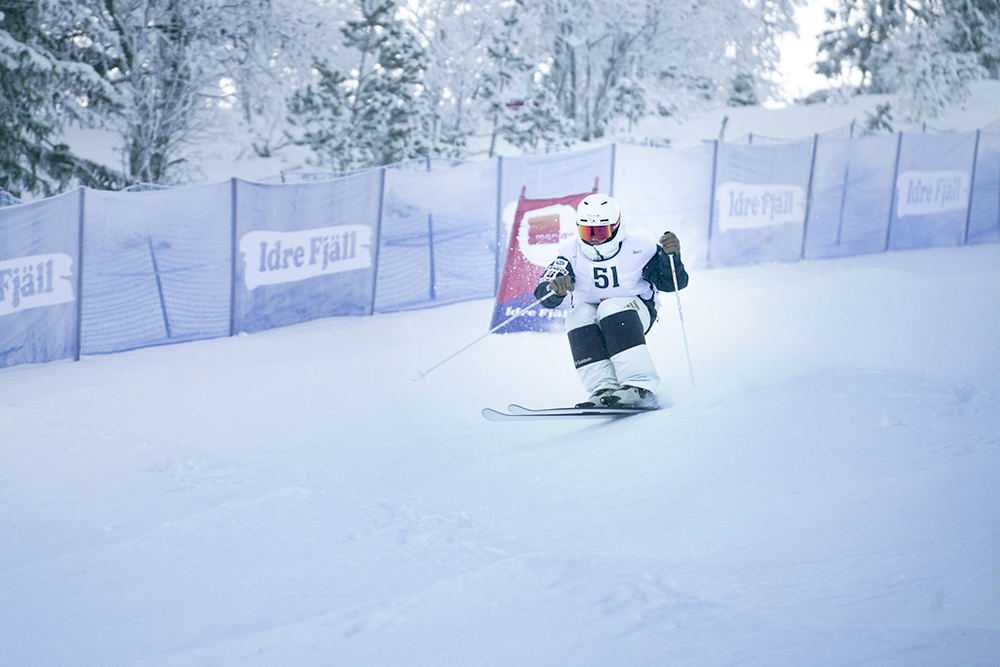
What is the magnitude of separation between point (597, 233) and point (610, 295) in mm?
432

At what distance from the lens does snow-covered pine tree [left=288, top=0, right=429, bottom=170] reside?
21.2 metres

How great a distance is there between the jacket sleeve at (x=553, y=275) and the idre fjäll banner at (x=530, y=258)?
9.71ft

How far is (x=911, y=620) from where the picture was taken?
278 centimetres

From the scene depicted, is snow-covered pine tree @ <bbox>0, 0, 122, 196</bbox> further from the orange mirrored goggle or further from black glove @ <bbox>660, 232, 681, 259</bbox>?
black glove @ <bbox>660, 232, 681, 259</bbox>

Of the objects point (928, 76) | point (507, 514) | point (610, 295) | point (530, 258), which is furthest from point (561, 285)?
point (928, 76)

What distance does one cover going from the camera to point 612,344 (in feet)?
19.9

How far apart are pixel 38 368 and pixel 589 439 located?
16.9 feet

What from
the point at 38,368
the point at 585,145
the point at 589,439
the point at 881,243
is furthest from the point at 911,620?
the point at 585,145

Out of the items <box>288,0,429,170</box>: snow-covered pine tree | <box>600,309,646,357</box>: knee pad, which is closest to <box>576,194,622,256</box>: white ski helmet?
<box>600,309,646,357</box>: knee pad

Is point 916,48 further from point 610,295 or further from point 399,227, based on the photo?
point 610,295

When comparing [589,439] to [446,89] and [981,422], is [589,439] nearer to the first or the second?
[981,422]

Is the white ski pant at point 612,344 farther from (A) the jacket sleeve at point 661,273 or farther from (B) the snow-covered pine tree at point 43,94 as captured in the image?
(B) the snow-covered pine tree at point 43,94

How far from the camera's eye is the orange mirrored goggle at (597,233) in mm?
6188

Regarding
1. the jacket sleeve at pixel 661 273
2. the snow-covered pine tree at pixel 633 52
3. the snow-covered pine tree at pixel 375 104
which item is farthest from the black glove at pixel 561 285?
the snow-covered pine tree at pixel 633 52
